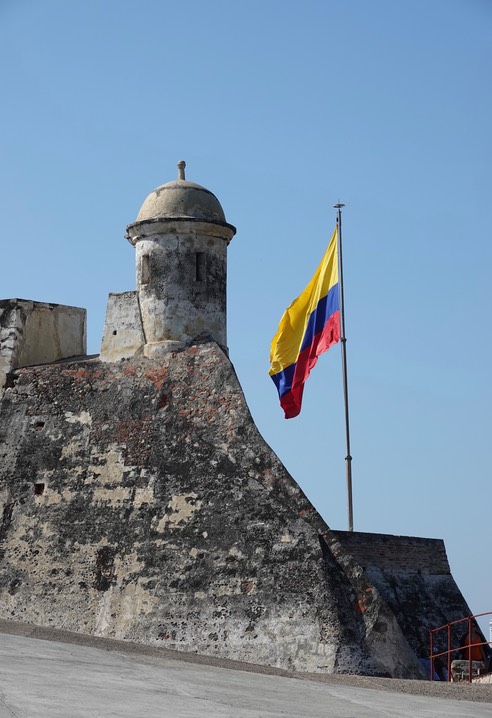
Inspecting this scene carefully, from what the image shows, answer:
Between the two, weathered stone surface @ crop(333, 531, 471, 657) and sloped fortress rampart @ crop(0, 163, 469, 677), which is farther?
weathered stone surface @ crop(333, 531, 471, 657)

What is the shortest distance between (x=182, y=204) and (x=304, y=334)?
11.0 feet

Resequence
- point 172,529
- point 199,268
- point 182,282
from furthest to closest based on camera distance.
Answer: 1. point 199,268
2. point 182,282
3. point 172,529

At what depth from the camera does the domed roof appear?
16.0 m

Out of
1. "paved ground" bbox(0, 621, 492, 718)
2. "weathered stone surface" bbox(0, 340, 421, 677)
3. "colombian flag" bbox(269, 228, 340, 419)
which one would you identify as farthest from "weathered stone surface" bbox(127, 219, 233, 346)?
"paved ground" bbox(0, 621, 492, 718)

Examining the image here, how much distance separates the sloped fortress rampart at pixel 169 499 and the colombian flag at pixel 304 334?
7.63 ft

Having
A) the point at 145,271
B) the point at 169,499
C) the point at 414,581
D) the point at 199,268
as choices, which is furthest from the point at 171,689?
the point at 414,581

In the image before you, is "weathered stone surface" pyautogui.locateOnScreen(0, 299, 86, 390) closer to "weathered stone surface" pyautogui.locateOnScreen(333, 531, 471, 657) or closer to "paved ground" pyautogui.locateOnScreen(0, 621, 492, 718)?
"paved ground" pyautogui.locateOnScreen(0, 621, 492, 718)

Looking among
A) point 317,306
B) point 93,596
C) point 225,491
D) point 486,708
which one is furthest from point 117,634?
point 317,306

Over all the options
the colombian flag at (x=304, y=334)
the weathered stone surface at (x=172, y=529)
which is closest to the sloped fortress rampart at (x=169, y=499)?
the weathered stone surface at (x=172, y=529)

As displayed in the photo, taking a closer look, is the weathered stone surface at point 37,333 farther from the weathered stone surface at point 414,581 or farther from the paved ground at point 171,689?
the weathered stone surface at point 414,581

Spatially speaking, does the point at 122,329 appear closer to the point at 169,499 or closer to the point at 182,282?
the point at 182,282

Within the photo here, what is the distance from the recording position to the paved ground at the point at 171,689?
8.18m

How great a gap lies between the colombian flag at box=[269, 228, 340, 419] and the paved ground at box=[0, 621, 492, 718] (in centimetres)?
604

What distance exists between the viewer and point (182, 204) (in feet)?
52.6
